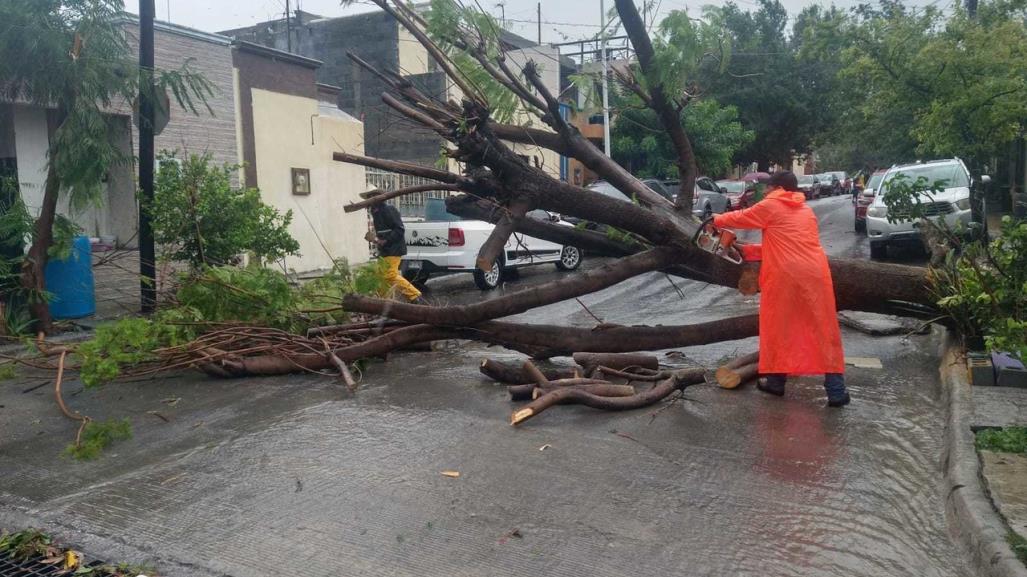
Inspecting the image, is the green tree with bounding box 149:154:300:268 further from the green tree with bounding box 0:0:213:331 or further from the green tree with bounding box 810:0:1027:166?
the green tree with bounding box 810:0:1027:166

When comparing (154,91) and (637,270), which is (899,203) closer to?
(637,270)

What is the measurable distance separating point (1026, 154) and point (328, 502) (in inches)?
975

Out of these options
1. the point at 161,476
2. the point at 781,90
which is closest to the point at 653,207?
the point at 161,476

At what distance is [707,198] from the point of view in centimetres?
2720

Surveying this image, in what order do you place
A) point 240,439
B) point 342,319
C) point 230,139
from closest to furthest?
point 240,439
point 342,319
point 230,139

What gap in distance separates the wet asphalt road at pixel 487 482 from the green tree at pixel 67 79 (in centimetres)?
292

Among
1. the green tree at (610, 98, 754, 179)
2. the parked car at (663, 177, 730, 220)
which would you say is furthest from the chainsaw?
the parked car at (663, 177, 730, 220)

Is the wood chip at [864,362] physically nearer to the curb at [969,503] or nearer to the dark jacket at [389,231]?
the curb at [969,503]

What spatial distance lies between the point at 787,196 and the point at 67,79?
298 inches

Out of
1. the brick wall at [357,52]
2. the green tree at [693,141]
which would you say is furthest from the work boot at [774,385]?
the brick wall at [357,52]

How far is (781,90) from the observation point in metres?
40.0

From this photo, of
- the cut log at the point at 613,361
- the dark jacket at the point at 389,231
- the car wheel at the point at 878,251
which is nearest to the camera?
the cut log at the point at 613,361

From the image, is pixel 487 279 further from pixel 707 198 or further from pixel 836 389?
pixel 707 198

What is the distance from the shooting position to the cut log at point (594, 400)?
624 centimetres
